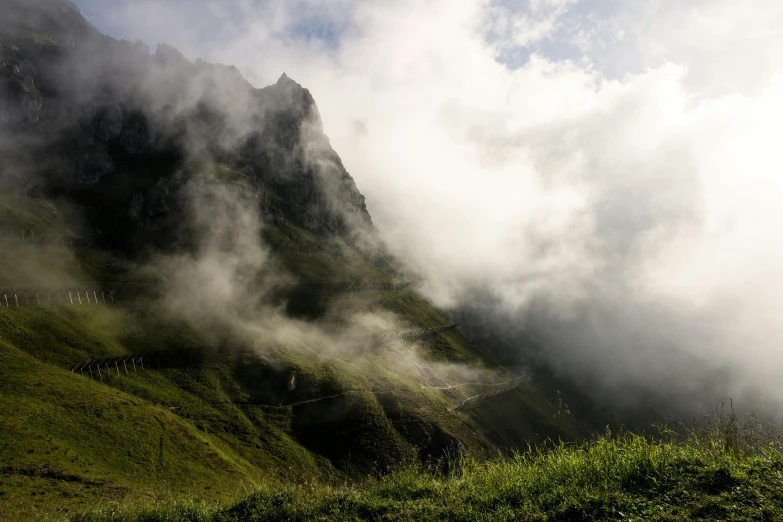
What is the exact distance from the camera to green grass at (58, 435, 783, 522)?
13.2 meters

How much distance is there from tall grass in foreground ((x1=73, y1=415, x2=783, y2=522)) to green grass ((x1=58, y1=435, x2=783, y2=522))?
0.03 meters

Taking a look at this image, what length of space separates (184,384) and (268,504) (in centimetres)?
13810

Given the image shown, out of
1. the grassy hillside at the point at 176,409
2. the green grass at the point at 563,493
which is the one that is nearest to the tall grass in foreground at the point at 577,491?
the green grass at the point at 563,493

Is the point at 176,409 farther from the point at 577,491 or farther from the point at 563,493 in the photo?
the point at 577,491

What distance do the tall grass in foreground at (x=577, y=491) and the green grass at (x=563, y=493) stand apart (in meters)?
0.03

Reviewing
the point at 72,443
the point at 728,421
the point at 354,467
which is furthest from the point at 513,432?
the point at 728,421

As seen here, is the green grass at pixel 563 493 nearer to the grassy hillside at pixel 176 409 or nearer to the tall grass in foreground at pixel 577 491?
the tall grass in foreground at pixel 577 491

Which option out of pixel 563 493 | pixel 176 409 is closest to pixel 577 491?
pixel 563 493

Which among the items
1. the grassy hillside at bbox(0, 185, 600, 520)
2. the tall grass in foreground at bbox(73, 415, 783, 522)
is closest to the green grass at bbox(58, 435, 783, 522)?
the tall grass in foreground at bbox(73, 415, 783, 522)

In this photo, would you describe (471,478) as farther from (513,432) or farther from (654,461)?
(513,432)

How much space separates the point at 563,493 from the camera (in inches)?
571

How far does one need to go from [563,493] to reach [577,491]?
19.2 inches

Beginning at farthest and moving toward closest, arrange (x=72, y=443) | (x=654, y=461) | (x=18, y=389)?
(x=18, y=389) → (x=72, y=443) → (x=654, y=461)

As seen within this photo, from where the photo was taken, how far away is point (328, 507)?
16.0m
